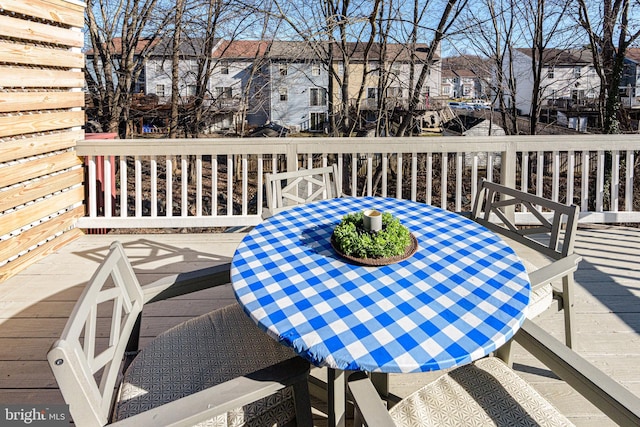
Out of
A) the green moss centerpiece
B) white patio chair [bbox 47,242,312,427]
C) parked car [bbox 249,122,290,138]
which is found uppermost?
parked car [bbox 249,122,290,138]

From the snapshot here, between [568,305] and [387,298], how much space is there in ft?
3.37

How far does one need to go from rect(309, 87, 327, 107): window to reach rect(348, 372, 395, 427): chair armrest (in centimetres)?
839

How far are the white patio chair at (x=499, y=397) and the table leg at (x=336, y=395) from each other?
10 cm

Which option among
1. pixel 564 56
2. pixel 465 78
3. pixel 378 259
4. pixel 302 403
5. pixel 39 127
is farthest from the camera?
pixel 564 56

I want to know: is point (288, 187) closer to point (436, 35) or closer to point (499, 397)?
point (499, 397)

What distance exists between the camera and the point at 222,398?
994 millimetres

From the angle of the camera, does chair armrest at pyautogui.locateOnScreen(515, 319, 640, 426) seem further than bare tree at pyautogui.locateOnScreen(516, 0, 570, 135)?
No

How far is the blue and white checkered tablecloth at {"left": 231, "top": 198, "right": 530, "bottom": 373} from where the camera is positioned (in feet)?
3.38

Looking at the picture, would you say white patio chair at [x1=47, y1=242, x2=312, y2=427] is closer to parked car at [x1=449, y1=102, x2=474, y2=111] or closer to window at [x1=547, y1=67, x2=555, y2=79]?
parked car at [x1=449, y1=102, x2=474, y2=111]

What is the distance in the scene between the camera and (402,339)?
3.49ft

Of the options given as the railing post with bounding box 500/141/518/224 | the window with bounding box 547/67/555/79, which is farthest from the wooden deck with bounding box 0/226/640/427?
the window with bounding box 547/67/555/79

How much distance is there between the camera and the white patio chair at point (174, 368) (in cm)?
92

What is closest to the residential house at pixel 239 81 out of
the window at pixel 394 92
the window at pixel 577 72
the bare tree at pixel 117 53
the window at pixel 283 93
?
the window at pixel 283 93

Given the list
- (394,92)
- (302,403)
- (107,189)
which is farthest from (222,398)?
(394,92)
